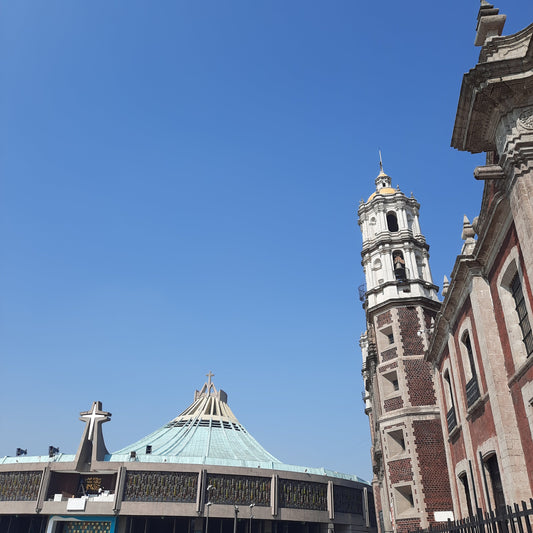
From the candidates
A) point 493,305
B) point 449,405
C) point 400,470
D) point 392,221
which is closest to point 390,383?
point 400,470

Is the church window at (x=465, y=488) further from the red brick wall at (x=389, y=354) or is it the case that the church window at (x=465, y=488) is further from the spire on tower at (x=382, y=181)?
the spire on tower at (x=382, y=181)

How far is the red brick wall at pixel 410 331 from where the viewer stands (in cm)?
3244

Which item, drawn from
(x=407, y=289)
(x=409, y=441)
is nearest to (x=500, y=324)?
(x=409, y=441)

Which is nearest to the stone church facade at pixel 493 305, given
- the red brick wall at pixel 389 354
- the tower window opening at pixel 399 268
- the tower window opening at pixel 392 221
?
the red brick wall at pixel 389 354

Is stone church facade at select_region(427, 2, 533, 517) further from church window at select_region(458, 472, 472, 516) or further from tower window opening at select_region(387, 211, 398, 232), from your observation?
tower window opening at select_region(387, 211, 398, 232)

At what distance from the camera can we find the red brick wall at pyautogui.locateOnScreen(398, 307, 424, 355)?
1277 inches

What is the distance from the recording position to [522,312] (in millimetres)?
13031

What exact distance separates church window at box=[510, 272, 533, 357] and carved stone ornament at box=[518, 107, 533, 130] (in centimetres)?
379

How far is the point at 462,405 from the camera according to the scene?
57.7 ft

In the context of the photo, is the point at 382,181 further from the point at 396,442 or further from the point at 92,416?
the point at 92,416

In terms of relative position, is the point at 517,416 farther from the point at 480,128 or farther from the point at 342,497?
the point at 342,497

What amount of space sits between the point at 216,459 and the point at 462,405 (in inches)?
1449

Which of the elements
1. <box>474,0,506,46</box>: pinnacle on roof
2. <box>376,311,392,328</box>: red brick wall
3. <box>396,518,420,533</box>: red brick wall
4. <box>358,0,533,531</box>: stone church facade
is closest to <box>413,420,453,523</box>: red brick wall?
<box>358,0,533,531</box>: stone church facade

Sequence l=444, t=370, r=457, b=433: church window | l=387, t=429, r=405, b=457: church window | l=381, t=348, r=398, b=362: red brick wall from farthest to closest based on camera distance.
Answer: l=381, t=348, r=398, b=362: red brick wall → l=387, t=429, r=405, b=457: church window → l=444, t=370, r=457, b=433: church window
